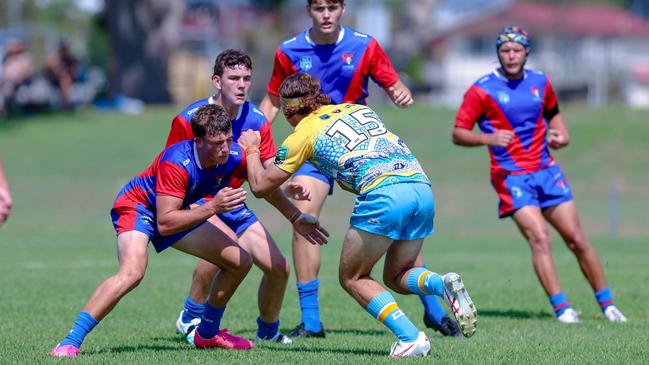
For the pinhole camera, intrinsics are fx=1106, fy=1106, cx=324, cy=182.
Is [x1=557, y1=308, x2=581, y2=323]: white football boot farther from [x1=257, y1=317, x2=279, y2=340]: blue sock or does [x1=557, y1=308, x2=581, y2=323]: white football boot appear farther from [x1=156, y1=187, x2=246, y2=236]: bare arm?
[x1=156, y1=187, x2=246, y2=236]: bare arm

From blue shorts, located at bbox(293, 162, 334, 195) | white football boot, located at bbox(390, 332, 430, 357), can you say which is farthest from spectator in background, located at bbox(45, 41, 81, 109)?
white football boot, located at bbox(390, 332, 430, 357)

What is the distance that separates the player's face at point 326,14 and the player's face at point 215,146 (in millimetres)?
2018

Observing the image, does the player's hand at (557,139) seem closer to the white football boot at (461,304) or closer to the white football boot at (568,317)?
the white football boot at (568,317)

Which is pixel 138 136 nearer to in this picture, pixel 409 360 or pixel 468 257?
pixel 468 257

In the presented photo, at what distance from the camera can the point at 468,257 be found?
627 inches

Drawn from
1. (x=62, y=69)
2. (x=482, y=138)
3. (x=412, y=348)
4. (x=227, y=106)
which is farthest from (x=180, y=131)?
(x=62, y=69)

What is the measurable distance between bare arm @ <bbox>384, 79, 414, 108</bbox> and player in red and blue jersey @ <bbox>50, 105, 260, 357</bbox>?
1.84 metres

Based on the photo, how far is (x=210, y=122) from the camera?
6855mm

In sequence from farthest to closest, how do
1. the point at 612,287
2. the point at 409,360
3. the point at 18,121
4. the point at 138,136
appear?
the point at 18,121, the point at 138,136, the point at 612,287, the point at 409,360

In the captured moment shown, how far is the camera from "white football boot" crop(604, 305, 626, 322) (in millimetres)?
9500

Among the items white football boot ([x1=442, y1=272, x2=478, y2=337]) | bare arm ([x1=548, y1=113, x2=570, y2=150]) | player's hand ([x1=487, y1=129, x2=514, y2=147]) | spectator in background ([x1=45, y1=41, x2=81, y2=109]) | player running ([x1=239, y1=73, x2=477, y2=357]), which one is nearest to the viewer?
white football boot ([x1=442, y1=272, x2=478, y2=337])

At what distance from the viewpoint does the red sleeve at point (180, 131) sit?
25.0ft

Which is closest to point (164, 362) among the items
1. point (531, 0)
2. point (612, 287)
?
point (612, 287)

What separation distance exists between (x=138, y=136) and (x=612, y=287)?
18.6 metres
